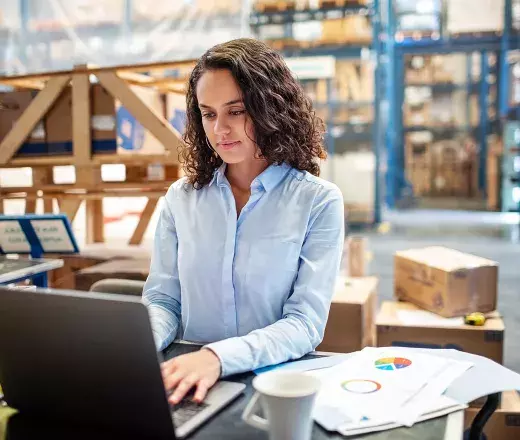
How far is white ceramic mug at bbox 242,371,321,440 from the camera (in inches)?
34.5

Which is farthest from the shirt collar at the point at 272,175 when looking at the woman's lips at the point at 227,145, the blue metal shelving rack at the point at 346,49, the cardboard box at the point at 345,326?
the blue metal shelving rack at the point at 346,49

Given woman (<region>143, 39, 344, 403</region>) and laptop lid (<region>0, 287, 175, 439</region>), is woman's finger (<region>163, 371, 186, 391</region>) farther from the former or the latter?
woman (<region>143, 39, 344, 403</region>)

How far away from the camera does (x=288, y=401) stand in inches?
34.4

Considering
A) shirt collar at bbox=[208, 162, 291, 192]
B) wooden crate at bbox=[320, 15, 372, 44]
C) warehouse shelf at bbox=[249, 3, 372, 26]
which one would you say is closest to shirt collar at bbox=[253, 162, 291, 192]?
shirt collar at bbox=[208, 162, 291, 192]

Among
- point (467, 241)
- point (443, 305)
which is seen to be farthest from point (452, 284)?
point (467, 241)

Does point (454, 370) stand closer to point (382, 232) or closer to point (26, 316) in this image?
point (26, 316)

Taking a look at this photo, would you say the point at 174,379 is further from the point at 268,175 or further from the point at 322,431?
the point at 268,175

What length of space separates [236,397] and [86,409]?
0.93 ft

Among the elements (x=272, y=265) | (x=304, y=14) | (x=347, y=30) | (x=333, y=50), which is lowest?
(x=272, y=265)

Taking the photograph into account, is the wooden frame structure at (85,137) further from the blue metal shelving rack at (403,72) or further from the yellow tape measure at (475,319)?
the blue metal shelving rack at (403,72)

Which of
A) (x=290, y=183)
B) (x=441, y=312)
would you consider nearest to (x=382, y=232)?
(x=441, y=312)

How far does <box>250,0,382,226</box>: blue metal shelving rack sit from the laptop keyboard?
7538mm

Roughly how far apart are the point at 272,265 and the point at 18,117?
276cm

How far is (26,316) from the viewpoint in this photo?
3.05ft
